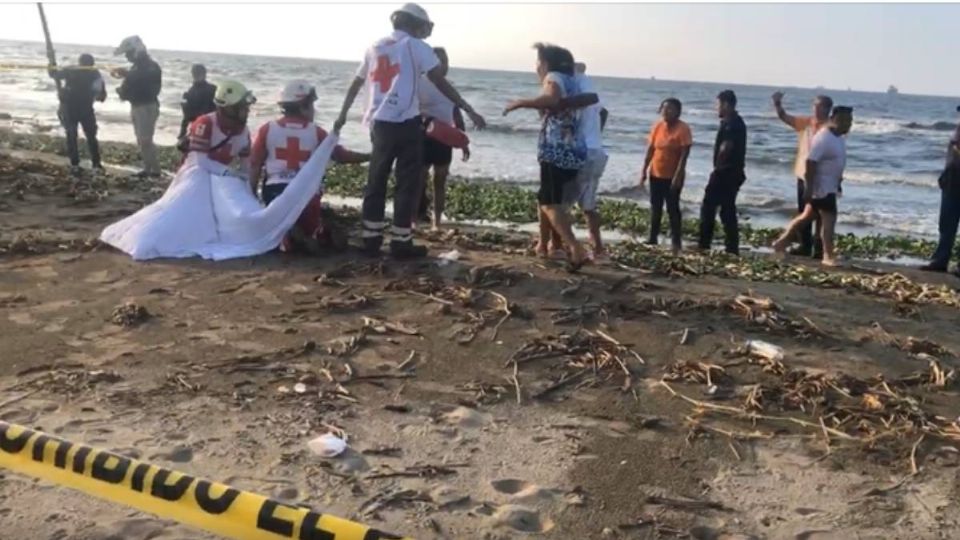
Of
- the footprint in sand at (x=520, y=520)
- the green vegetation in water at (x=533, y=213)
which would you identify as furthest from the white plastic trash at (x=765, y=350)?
the green vegetation in water at (x=533, y=213)

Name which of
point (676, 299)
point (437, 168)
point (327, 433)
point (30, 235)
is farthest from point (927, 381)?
point (30, 235)

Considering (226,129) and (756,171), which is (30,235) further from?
(756,171)

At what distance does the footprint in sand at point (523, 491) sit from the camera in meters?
3.74

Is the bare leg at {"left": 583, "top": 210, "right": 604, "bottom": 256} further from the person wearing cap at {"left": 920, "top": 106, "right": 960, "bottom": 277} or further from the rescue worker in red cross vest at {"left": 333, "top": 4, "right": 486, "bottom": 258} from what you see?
the person wearing cap at {"left": 920, "top": 106, "right": 960, "bottom": 277}

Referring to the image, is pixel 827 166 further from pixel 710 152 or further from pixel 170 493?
pixel 710 152

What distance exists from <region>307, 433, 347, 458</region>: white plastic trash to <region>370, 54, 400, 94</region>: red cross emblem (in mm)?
3524

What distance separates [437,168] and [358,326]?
372 centimetres

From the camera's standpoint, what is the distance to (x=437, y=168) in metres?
9.12

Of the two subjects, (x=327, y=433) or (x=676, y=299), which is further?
(x=676, y=299)

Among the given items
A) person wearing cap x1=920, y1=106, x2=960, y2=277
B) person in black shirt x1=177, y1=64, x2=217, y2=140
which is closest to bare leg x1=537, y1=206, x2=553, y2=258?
person wearing cap x1=920, y1=106, x2=960, y2=277

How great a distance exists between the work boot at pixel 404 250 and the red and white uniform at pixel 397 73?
94cm

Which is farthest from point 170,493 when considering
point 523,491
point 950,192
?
point 950,192

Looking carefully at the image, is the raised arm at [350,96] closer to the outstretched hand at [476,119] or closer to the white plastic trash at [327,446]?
the outstretched hand at [476,119]

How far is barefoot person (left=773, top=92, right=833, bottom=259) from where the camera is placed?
9.60 metres
